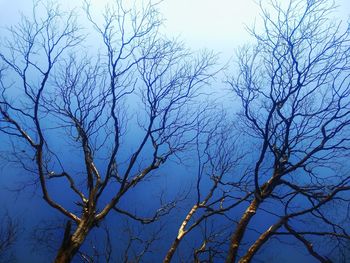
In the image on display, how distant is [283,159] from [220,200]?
249 cm

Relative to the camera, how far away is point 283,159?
30.1 ft

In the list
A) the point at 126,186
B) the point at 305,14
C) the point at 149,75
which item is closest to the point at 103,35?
the point at 149,75

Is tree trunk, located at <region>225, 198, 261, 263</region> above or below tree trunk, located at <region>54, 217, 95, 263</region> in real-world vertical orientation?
above

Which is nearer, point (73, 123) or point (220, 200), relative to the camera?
point (73, 123)

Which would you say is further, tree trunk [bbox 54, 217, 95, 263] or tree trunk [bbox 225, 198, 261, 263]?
tree trunk [bbox 225, 198, 261, 263]

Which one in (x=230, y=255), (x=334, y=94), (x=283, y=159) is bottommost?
(x=230, y=255)

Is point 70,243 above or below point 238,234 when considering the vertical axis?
below

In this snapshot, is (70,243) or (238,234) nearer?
(70,243)

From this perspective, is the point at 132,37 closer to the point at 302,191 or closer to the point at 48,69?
the point at 48,69

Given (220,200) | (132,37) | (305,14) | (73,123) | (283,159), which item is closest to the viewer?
(305,14)

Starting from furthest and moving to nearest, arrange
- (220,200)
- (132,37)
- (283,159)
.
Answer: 1. (220,200)
2. (283,159)
3. (132,37)

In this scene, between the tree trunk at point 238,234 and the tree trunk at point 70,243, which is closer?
the tree trunk at point 70,243

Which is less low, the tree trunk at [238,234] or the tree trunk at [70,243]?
the tree trunk at [238,234]

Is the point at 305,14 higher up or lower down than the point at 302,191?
higher up
